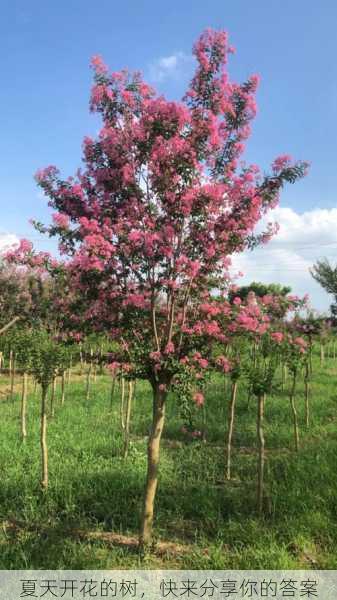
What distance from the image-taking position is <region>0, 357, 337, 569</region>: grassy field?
17.0 feet

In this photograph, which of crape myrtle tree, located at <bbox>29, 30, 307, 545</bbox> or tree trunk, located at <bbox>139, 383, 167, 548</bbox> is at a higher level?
crape myrtle tree, located at <bbox>29, 30, 307, 545</bbox>

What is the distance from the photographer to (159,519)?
6227 millimetres

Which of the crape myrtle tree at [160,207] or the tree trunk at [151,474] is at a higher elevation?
the crape myrtle tree at [160,207]

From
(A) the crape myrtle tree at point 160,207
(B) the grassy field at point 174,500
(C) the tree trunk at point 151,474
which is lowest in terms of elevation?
(B) the grassy field at point 174,500

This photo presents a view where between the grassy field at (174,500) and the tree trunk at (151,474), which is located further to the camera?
the tree trunk at (151,474)

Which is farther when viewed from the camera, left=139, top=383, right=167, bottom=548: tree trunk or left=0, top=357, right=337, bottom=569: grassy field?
left=139, top=383, right=167, bottom=548: tree trunk

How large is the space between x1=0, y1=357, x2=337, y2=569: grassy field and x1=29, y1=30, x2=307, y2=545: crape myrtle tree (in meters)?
0.84

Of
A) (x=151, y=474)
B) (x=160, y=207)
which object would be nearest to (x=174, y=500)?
(x=151, y=474)

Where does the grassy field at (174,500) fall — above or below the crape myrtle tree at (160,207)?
below

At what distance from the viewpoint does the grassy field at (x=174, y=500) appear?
204 inches

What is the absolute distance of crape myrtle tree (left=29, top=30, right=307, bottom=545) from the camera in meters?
5.00

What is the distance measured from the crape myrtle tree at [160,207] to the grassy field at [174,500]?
2.76 feet

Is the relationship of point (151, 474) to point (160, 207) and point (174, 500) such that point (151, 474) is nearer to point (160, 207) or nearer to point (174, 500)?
point (174, 500)

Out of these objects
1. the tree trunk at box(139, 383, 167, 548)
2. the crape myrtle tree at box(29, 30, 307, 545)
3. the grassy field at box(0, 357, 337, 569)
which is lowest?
the grassy field at box(0, 357, 337, 569)
